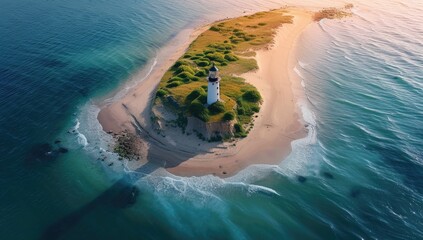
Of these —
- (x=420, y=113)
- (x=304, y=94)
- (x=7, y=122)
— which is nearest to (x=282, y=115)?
(x=304, y=94)

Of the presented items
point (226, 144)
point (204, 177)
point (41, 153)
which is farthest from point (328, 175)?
point (41, 153)

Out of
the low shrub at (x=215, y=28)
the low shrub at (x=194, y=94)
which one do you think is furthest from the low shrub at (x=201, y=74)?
the low shrub at (x=215, y=28)

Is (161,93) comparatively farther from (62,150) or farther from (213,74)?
(62,150)

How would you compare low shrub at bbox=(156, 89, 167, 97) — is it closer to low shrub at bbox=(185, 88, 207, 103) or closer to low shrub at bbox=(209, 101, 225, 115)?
low shrub at bbox=(185, 88, 207, 103)

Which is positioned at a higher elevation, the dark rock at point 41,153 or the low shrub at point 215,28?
the low shrub at point 215,28

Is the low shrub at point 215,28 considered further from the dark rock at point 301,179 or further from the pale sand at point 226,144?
the dark rock at point 301,179

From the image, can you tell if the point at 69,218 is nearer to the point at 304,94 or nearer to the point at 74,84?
the point at 74,84
